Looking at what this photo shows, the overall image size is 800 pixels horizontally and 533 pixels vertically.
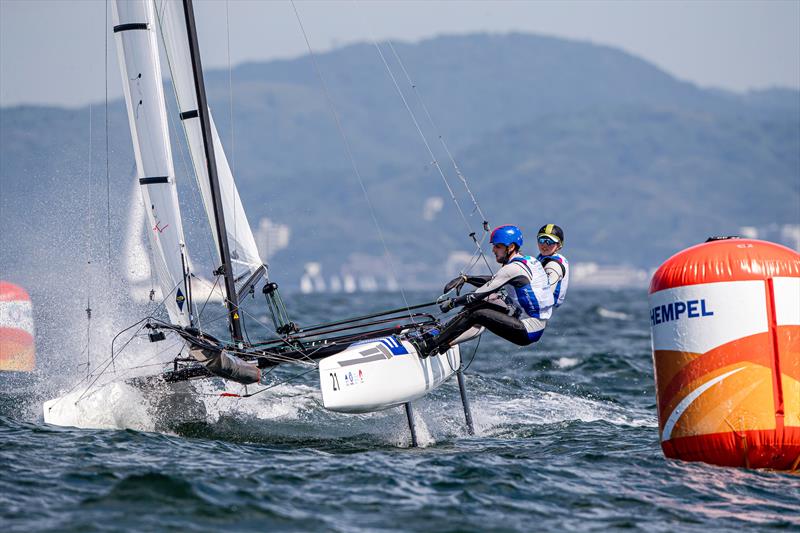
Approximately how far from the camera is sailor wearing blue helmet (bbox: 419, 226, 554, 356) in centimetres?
799

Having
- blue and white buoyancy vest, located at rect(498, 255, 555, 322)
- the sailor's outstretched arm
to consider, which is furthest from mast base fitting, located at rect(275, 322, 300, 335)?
blue and white buoyancy vest, located at rect(498, 255, 555, 322)

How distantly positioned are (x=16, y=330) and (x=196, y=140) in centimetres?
476

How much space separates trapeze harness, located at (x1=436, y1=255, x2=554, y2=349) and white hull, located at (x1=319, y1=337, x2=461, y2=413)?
273 millimetres

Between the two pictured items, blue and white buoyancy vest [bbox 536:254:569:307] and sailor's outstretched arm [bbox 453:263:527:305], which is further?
blue and white buoyancy vest [bbox 536:254:569:307]

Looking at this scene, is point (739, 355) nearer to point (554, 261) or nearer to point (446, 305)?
point (446, 305)

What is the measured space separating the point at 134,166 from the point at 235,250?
1.08 metres

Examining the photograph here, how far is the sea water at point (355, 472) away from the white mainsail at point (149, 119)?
137cm

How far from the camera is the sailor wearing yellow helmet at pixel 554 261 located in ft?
28.5

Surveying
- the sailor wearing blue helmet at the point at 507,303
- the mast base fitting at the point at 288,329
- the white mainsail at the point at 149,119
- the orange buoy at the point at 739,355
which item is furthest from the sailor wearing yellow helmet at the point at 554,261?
the white mainsail at the point at 149,119

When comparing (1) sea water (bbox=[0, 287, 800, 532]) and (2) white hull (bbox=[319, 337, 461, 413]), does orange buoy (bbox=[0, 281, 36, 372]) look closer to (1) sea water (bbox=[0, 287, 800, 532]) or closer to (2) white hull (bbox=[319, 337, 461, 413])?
(1) sea water (bbox=[0, 287, 800, 532])

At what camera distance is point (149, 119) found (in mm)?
9148

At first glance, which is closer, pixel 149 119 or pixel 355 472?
pixel 355 472

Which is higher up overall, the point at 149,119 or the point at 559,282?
the point at 149,119

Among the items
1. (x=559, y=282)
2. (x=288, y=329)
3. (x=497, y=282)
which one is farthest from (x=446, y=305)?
(x=288, y=329)
